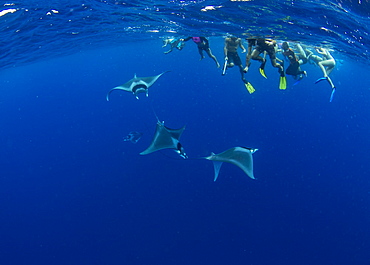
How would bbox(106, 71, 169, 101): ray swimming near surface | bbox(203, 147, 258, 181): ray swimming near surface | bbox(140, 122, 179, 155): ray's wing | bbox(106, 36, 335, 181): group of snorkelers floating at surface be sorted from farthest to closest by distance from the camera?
1. bbox(106, 71, 169, 101): ray swimming near surface
2. bbox(140, 122, 179, 155): ray's wing
3. bbox(106, 36, 335, 181): group of snorkelers floating at surface
4. bbox(203, 147, 258, 181): ray swimming near surface

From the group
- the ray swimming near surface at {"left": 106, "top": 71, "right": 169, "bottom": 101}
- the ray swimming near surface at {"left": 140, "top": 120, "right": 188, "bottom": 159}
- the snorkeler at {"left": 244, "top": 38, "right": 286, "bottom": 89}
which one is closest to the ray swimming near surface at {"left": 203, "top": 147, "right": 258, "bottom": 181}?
the ray swimming near surface at {"left": 140, "top": 120, "right": 188, "bottom": 159}

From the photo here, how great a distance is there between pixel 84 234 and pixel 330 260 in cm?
1770

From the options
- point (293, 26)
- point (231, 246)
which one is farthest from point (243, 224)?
point (293, 26)

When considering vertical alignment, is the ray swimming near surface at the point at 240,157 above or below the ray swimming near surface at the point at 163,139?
above

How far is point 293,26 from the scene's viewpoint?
12680 millimetres

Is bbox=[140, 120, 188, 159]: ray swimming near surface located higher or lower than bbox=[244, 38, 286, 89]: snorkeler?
lower

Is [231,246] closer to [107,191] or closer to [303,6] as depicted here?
[107,191]

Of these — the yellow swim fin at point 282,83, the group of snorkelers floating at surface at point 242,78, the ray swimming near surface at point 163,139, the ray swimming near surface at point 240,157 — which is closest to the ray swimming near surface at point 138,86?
the group of snorkelers floating at surface at point 242,78

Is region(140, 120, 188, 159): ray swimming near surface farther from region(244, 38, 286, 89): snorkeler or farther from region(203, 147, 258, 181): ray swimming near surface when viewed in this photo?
region(244, 38, 286, 89): snorkeler

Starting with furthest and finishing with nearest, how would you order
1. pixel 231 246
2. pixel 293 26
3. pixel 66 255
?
pixel 66 255 → pixel 231 246 → pixel 293 26

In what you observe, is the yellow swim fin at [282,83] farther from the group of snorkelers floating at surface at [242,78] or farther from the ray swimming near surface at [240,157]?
the ray swimming near surface at [240,157]

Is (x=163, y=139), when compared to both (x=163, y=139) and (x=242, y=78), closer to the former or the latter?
(x=163, y=139)

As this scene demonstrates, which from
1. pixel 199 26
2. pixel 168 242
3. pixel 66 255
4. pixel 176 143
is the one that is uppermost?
pixel 199 26

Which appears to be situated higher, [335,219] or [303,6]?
[303,6]
